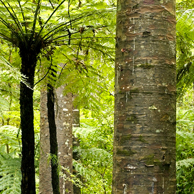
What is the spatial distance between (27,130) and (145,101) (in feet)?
3.39

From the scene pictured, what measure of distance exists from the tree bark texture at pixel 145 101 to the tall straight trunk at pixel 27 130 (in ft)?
2.91

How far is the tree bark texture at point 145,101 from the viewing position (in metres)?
1.05

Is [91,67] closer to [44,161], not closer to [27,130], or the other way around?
[27,130]

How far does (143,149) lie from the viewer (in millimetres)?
1053

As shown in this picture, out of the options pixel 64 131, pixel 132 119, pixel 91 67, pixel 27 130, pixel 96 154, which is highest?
pixel 91 67

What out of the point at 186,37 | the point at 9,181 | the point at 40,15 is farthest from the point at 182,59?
the point at 9,181

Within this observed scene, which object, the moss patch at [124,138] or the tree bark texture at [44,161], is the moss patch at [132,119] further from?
the tree bark texture at [44,161]

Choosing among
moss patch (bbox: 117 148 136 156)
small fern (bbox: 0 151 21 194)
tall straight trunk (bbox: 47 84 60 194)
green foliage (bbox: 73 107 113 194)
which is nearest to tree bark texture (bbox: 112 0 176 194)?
moss patch (bbox: 117 148 136 156)

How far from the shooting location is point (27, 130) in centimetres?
184

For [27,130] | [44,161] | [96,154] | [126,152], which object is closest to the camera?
[126,152]

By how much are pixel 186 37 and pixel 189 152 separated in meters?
2.10

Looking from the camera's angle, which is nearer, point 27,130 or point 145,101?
point 145,101

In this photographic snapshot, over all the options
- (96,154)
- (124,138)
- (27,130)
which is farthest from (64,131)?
(124,138)

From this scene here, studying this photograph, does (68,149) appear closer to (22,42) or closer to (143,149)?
(22,42)
